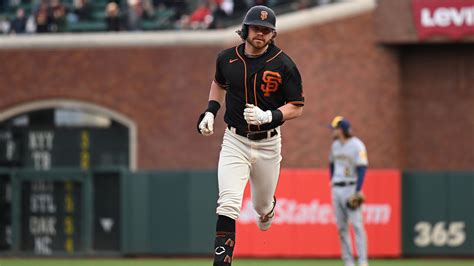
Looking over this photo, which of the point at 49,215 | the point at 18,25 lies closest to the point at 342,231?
the point at 49,215

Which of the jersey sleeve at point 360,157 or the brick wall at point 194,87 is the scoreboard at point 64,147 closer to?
the brick wall at point 194,87

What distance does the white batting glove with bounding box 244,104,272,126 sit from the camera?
9750 mm

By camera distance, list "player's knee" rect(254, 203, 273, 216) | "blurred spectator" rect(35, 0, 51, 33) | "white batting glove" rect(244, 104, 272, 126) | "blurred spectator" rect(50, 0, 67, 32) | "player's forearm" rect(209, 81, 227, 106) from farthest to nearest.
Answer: "blurred spectator" rect(35, 0, 51, 33) → "blurred spectator" rect(50, 0, 67, 32) → "player's knee" rect(254, 203, 273, 216) → "player's forearm" rect(209, 81, 227, 106) → "white batting glove" rect(244, 104, 272, 126)

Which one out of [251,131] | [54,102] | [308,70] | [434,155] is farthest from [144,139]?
[251,131]

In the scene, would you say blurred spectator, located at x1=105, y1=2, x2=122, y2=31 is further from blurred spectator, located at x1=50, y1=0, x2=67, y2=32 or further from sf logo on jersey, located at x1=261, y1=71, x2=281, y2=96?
sf logo on jersey, located at x1=261, y1=71, x2=281, y2=96

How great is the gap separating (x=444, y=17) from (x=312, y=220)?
449 centimetres

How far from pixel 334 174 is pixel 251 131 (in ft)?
19.6

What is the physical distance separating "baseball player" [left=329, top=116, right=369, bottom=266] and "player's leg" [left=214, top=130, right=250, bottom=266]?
560 cm

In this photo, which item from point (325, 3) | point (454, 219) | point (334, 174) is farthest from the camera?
point (325, 3)

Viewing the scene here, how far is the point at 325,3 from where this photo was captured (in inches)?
859

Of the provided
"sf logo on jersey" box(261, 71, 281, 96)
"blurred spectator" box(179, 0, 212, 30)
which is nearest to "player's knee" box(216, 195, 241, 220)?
"sf logo on jersey" box(261, 71, 281, 96)

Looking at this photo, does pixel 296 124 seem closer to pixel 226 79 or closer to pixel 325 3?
pixel 325 3

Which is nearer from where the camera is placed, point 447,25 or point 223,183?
point 223,183

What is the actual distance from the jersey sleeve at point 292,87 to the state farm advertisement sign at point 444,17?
460 inches
